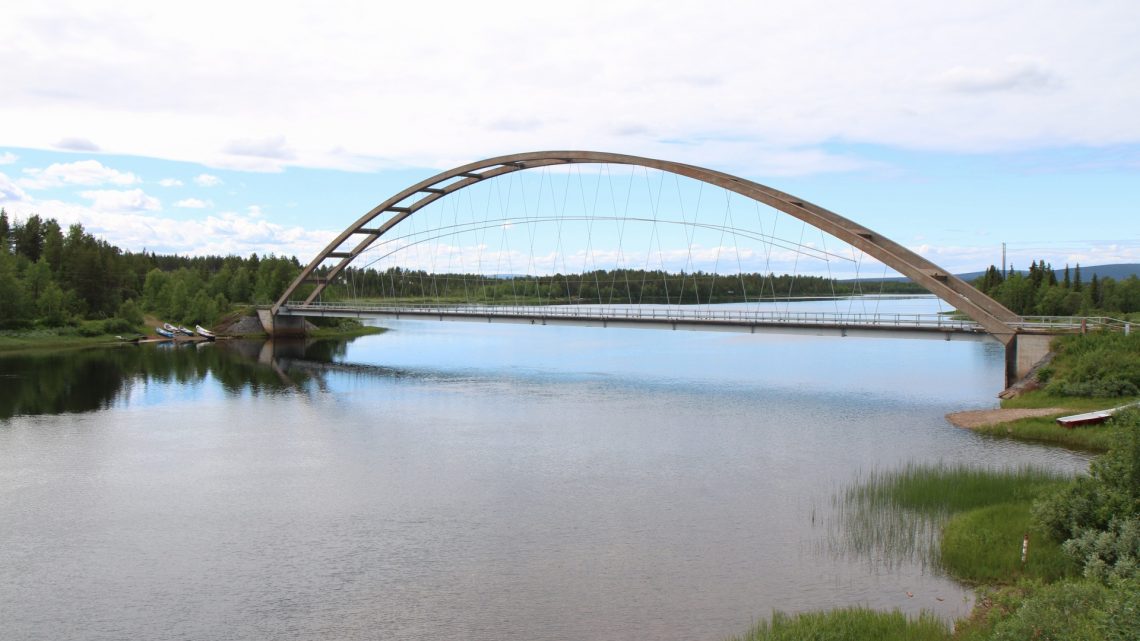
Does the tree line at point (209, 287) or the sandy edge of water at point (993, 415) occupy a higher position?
the tree line at point (209, 287)

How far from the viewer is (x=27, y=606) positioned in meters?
13.9

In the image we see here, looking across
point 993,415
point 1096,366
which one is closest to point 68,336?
point 993,415

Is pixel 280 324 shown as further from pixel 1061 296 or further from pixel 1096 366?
pixel 1061 296

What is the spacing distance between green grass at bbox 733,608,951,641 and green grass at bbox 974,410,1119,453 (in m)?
14.3

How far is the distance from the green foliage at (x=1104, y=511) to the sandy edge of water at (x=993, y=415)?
13112mm

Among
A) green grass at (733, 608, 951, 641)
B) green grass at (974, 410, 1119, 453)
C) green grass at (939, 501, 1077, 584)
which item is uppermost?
green grass at (974, 410, 1119, 453)

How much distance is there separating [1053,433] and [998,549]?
1261 cm

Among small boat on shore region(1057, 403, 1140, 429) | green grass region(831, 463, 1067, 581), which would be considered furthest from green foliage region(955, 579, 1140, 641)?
small boat on shore region(1057, 403, 1140, 429)

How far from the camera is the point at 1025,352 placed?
115 ft

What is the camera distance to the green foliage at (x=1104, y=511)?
1323cm

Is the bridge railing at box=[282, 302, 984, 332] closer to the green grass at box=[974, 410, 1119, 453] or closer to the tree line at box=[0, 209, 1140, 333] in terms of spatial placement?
the tree line at box=[0, 209, 1140, 333]

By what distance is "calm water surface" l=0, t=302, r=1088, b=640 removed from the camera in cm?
1377

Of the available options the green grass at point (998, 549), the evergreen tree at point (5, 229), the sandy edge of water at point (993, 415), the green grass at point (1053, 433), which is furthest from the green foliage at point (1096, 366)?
the evergreen tree at point (5, 229)

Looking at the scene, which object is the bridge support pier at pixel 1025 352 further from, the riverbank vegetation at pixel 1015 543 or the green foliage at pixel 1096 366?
the riverbank vegetation at pixel 1015 543
